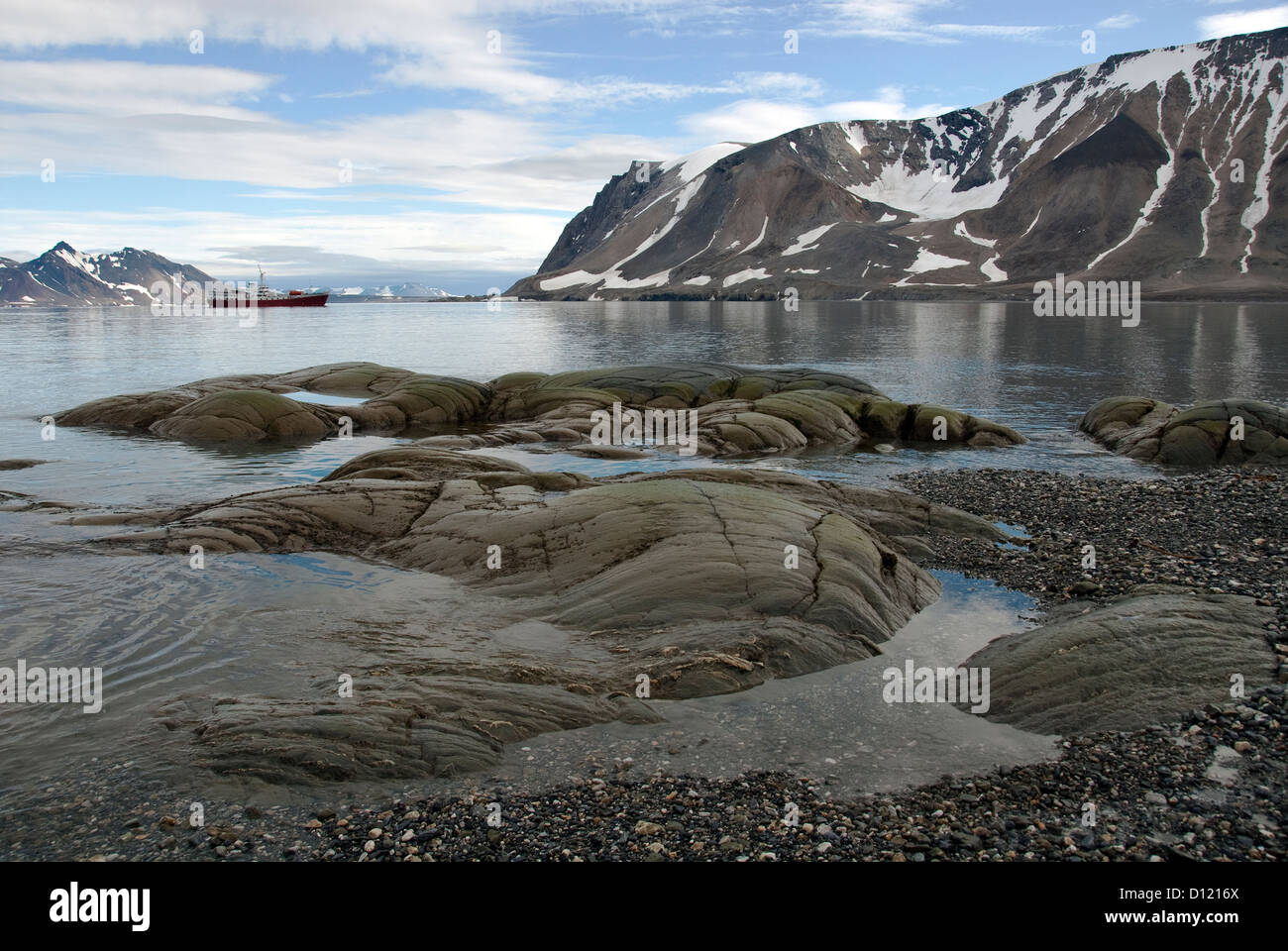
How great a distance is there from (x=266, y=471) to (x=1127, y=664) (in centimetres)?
2645

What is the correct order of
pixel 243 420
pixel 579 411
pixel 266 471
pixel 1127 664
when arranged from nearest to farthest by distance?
pixel 1127 664 < pixel 266 471 < pixel 243 420 < pixel 579 411

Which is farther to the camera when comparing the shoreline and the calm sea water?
the calm sea water

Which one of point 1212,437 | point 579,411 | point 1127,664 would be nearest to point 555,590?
point 1127,664

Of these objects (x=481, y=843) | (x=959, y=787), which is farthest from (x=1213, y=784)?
(x=481, y=843)

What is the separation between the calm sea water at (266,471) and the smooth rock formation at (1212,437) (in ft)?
4.81

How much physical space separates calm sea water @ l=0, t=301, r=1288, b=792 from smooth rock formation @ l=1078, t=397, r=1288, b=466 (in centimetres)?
147

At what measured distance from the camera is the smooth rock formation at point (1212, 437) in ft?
102

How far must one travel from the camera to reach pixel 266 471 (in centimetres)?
2997

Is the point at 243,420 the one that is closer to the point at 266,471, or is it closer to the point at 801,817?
the point at 266,471

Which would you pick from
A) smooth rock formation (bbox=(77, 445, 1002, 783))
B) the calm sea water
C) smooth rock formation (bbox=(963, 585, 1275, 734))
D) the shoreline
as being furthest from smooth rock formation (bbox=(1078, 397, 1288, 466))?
the shoreline

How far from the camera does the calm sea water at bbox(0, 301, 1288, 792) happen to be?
501 inches

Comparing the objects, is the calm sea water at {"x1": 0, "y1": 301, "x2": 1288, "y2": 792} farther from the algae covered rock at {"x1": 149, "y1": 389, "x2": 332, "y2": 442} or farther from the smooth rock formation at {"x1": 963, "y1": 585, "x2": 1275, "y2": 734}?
the algae covered rock at {"x1": 149, "y1": 389, "x2": 332, "y2": 442}

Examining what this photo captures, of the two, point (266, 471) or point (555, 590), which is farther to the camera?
point (266, 471)
